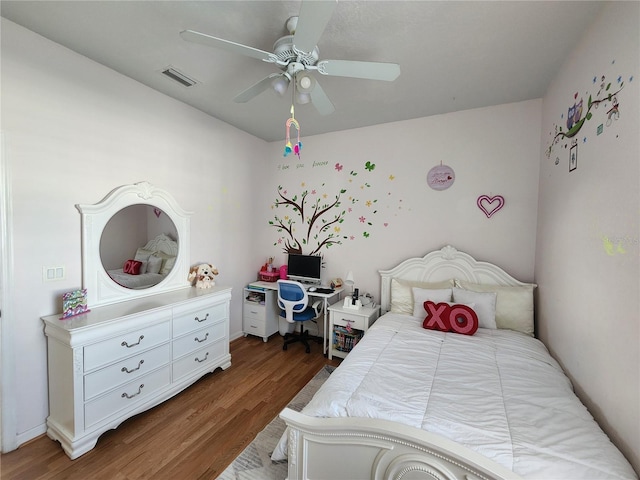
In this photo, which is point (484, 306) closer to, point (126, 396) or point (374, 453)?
point (374, 453)

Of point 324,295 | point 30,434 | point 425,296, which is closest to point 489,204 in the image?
point 425,296

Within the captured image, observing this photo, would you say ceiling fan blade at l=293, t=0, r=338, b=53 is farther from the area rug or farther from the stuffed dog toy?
the area rug

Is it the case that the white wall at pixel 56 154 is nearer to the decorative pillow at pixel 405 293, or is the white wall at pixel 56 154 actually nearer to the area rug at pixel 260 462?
the area rug at pixel 260 462

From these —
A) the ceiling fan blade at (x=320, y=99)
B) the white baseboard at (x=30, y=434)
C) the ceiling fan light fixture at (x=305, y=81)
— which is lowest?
the white baseboard at (x=30, y=434)

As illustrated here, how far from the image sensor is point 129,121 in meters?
2.26

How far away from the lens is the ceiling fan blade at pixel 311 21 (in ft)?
3.52

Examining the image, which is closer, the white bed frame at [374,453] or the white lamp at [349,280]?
the white bed frame at [374,453]

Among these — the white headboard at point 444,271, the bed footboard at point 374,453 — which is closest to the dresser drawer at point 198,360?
the bed footboard at point 374,453

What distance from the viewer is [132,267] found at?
2.31 meters

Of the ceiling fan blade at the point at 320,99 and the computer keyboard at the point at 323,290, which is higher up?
the ceiling fan blade at the point at 320,99

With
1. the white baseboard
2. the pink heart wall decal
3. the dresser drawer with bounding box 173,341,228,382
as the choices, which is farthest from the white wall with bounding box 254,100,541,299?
the white baseboard

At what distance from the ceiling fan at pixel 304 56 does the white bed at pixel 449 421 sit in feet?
5.72

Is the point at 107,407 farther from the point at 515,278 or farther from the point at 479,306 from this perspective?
the point at 515,278

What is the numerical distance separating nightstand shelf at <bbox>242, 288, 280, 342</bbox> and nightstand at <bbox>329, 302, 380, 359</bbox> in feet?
2.95
